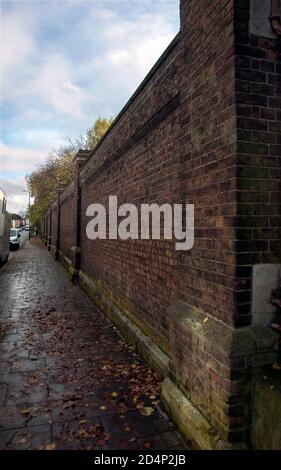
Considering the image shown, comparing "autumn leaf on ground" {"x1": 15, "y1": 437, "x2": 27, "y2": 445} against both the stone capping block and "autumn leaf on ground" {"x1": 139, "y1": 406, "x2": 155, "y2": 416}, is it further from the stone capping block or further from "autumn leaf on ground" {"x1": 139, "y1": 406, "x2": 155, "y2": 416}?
the stone capping block

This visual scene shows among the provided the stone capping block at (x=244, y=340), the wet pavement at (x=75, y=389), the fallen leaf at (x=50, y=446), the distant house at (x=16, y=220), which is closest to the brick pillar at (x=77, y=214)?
the wet pavement at (x=75, y=389)

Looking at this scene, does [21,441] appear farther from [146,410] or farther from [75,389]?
[146,410]

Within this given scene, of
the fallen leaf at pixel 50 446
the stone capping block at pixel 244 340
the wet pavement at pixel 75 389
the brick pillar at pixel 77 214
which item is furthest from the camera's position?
the brick pillar at pixel 77 214

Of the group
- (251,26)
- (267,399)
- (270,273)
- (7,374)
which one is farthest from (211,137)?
(7,374)

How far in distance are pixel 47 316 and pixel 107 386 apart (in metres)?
3.47

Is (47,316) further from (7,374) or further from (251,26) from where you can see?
(251,26)

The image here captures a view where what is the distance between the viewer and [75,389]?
12.5ft

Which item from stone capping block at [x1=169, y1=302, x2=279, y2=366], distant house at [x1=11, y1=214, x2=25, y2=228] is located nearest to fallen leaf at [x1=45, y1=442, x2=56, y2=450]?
stone capping block at [x1=169, y1=302, x2=279, y2=366]

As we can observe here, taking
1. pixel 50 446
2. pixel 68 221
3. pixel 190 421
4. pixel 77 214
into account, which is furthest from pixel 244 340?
pixel 68 221

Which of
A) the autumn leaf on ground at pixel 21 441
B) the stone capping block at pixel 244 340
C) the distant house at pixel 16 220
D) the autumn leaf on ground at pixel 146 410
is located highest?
the distant house at pixel 16 220

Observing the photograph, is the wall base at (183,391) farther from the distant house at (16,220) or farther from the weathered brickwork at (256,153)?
the distant house at (16,220)

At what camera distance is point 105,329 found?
6180mm

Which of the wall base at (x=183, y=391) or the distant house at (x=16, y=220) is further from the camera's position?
the distant house at (x=16, y=220)

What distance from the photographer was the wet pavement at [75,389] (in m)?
2.91
